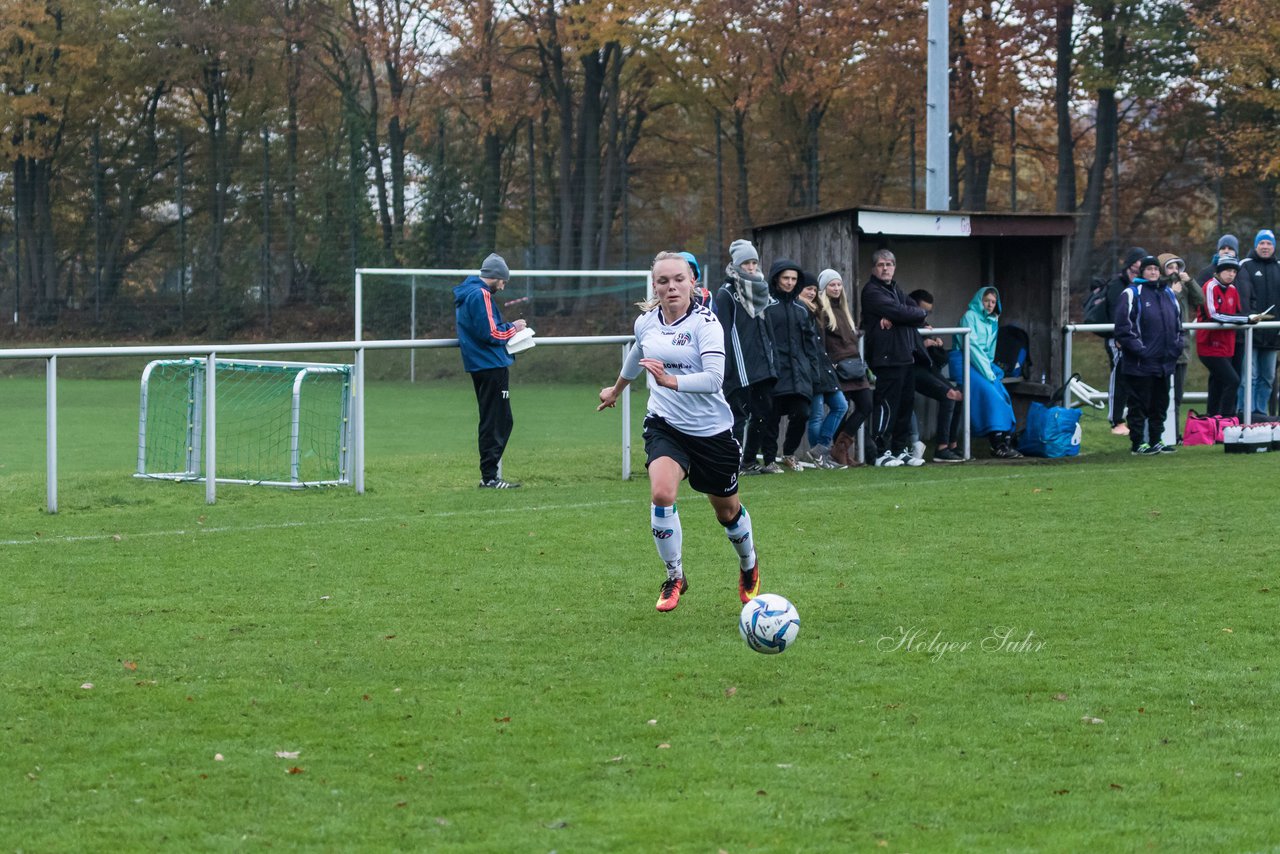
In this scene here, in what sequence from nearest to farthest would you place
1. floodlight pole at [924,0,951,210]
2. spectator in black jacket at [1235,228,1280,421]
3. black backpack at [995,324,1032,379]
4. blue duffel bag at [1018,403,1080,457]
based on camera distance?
blue duffel bag at [1018,403,1080,457]
black backpack at [995,324,1032,379]
spectator in black jacket at [1235,228,1280,421]
floodlight pole at [924,0,951,210]

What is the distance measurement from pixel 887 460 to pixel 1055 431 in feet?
5.62

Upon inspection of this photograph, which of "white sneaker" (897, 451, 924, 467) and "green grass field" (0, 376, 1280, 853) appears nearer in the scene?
"green grass field" (0, 376, 1280, 853)

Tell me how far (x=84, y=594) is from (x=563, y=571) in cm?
244

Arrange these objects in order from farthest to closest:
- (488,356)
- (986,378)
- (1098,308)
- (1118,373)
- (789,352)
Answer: (1098,308) → (1118,373) → (986,378) → (789,352) → (488,356)

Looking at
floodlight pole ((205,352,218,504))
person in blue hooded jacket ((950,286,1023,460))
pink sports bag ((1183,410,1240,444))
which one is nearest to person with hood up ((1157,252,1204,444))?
pink sports bag ((1183,410,1240,444))

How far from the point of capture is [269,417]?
14.2m

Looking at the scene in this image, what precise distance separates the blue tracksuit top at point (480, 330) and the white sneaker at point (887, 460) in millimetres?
3467

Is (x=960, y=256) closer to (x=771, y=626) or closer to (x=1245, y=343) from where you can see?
(x=1245, y=343)

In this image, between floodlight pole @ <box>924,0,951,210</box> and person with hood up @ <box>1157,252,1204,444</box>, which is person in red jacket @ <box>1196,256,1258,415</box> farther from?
floodlight pole @ <box>924,0,951,210</box>

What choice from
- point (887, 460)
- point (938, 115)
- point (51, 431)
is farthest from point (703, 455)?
point (938, 115)

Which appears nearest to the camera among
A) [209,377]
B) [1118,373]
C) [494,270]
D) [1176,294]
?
[209,377]

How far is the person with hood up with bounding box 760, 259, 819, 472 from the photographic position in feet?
43.5

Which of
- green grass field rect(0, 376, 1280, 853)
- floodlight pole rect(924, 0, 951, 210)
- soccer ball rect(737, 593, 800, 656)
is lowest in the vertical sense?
green grass field rect(0, 376, 1280, 853)

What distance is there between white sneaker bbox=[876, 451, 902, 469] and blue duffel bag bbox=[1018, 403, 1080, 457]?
1494 mm
